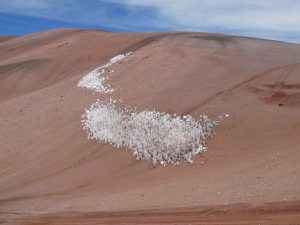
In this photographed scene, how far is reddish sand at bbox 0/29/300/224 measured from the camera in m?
12.5

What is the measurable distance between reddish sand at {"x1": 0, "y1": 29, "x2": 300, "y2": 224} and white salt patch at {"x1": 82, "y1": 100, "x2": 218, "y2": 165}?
335mm

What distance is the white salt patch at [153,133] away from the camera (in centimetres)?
1650

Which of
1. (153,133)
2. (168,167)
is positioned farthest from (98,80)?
(168,167)

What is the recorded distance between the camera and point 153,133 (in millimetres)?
17375

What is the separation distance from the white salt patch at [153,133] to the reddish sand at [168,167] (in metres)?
0.33

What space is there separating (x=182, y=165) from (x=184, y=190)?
2.24 m

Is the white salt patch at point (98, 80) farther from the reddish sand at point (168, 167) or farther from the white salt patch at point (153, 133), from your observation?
the white salt patch at point (153, 133)

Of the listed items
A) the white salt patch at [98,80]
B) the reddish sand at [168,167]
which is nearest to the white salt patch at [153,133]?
the reddish sand at [168,167]

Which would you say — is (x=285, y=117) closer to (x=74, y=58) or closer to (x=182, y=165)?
(x=182, y=165)

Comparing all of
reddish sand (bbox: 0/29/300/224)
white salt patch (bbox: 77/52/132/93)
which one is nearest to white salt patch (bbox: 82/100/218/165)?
reddish sand (bbox: 0/29/300/224)

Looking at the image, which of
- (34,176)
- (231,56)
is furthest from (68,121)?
(231,56)

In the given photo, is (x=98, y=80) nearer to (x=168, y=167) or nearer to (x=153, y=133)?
(x=153, y=133)

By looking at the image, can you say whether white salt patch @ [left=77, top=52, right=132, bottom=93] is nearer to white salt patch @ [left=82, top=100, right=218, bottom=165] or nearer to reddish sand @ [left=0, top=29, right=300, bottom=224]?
reddish sand @ [left=0, top=29, right=300, bottom=224]

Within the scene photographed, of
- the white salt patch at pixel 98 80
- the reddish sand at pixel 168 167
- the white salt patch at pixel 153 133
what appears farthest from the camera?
the white salt patch at pixel 98 80
